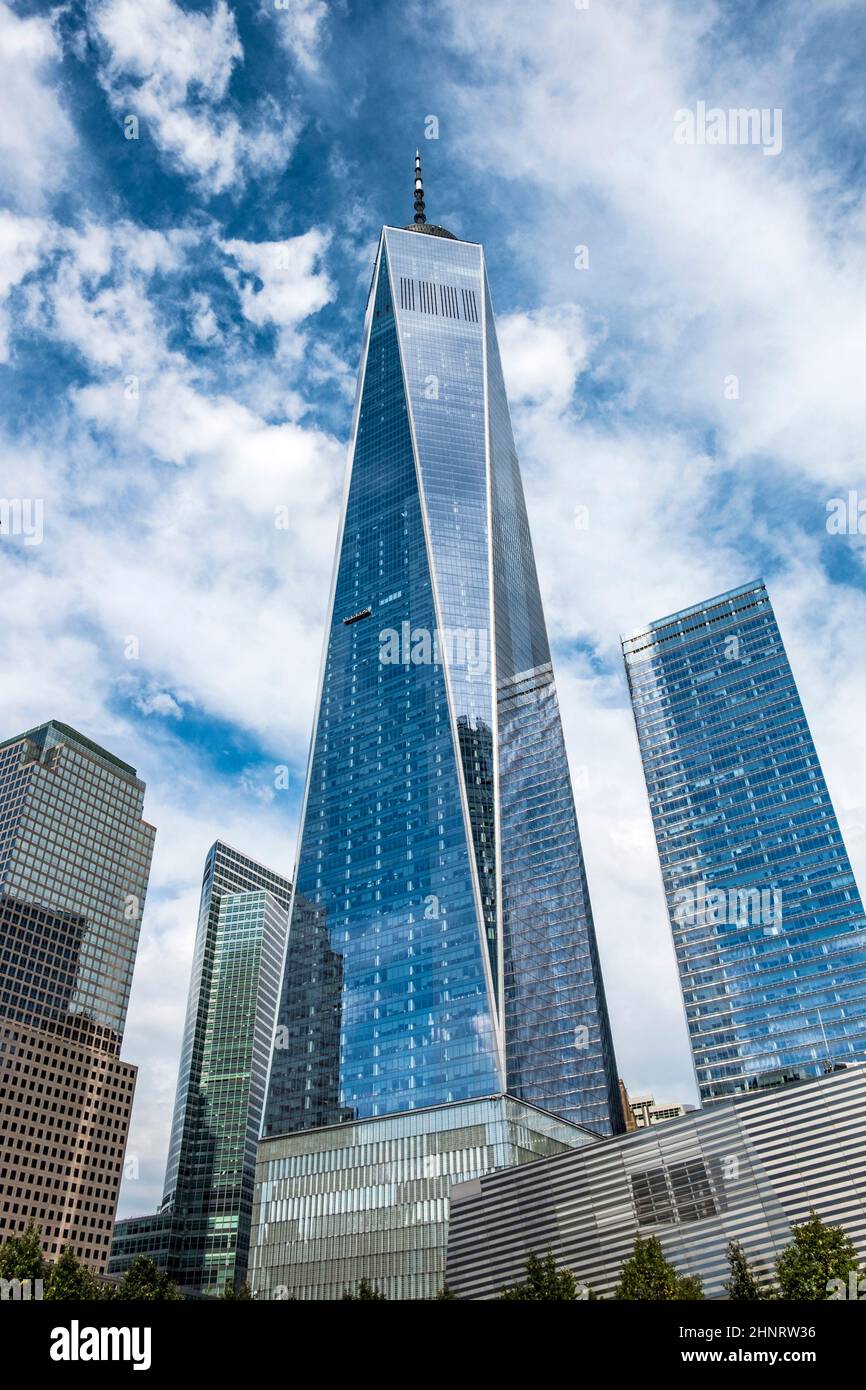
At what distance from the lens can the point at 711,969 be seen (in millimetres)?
184750

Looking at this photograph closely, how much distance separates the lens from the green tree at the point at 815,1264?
59.4 meters

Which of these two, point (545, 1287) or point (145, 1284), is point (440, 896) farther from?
point (545, 1287)

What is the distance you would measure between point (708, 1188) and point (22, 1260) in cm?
6388

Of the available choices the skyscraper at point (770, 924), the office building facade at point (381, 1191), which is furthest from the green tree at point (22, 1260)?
the skyscraper at point (770, 924)

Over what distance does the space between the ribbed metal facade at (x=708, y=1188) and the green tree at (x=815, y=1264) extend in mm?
37733

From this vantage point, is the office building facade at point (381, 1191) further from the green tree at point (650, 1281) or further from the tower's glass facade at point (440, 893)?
the green tree at point (650, 1281)

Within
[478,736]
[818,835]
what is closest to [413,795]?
[478,736]

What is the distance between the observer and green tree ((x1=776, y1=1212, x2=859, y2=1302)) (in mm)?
59406

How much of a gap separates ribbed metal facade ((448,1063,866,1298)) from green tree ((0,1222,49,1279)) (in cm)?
5081

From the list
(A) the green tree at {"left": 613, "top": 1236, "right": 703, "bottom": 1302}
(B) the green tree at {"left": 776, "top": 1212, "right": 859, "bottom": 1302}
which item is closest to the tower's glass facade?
(A) the green tree at {"left": 613, "top": 1236, "right": 703, "bottom": 1302}

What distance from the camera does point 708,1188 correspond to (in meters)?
104

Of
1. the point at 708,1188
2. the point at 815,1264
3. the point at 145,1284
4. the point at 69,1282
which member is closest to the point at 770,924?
the point at 708,1188

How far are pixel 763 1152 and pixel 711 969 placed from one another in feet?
265
